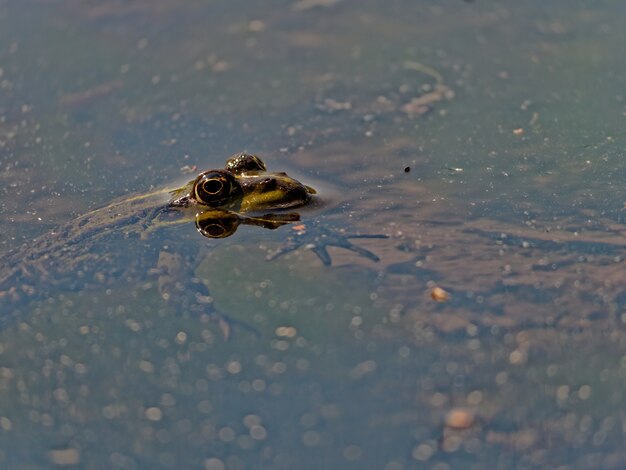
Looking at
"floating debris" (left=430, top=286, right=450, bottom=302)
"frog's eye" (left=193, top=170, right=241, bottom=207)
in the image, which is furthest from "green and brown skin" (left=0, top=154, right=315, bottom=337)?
"floating debris" (left=430, top=286, right=450, bottom=302)

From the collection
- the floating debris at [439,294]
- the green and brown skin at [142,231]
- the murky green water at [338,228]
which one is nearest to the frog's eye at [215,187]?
the green and brown skin at [142,231]

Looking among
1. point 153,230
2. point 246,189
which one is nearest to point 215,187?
point 246,189

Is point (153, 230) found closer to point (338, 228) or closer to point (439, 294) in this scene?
point (338, 228)

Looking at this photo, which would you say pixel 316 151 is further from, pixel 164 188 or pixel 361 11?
pixel 361 11

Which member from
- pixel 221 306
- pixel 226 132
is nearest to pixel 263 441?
pixel 221 306

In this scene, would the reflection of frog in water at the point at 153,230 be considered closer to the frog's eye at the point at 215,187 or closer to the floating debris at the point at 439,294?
the frog's eye at the point at 215,187
